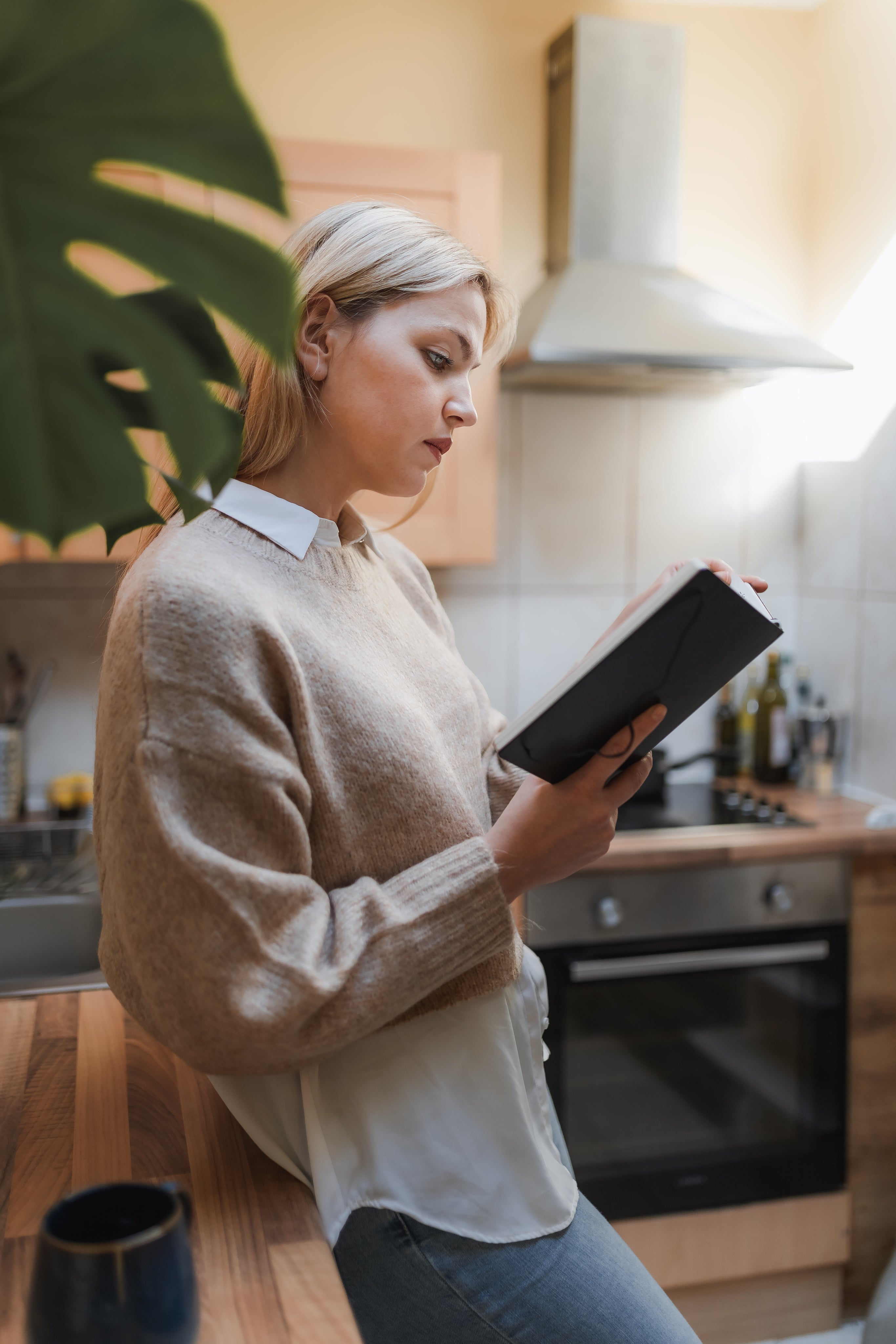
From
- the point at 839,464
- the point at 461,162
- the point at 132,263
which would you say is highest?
the point at 461,162

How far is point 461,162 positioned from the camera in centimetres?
195

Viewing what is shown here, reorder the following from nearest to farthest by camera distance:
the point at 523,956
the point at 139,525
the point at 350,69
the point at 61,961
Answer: the point at 139,525 < the point at 523,956 < the point at 61,961 < the point at 350,69

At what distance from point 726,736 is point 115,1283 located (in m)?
2.11

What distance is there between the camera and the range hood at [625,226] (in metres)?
2.00

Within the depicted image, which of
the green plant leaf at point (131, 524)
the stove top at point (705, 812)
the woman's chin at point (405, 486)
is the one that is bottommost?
the stove top at point (705, 812)

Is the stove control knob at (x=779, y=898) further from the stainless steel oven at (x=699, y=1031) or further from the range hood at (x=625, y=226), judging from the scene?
the range hood at (x=625, y=226)

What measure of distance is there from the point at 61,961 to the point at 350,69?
5.96 ft

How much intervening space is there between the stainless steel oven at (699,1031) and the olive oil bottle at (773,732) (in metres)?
0.41

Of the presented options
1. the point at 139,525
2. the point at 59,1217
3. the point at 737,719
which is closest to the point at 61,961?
the point at 59,1217

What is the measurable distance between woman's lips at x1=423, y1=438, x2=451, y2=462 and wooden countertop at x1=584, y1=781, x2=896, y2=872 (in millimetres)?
987

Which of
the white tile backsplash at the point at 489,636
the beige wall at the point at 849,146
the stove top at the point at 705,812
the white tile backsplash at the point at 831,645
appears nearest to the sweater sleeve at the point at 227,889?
the stove top at the point at 705,812

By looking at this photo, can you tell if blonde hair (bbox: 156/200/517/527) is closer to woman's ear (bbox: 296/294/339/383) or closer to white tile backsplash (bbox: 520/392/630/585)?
woman's ear (bbox: 296/294/339/383)

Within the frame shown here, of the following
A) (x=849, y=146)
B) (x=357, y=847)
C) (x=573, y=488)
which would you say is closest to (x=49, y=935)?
(x=357, y=847)

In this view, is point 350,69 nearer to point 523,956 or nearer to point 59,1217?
point 523,956
